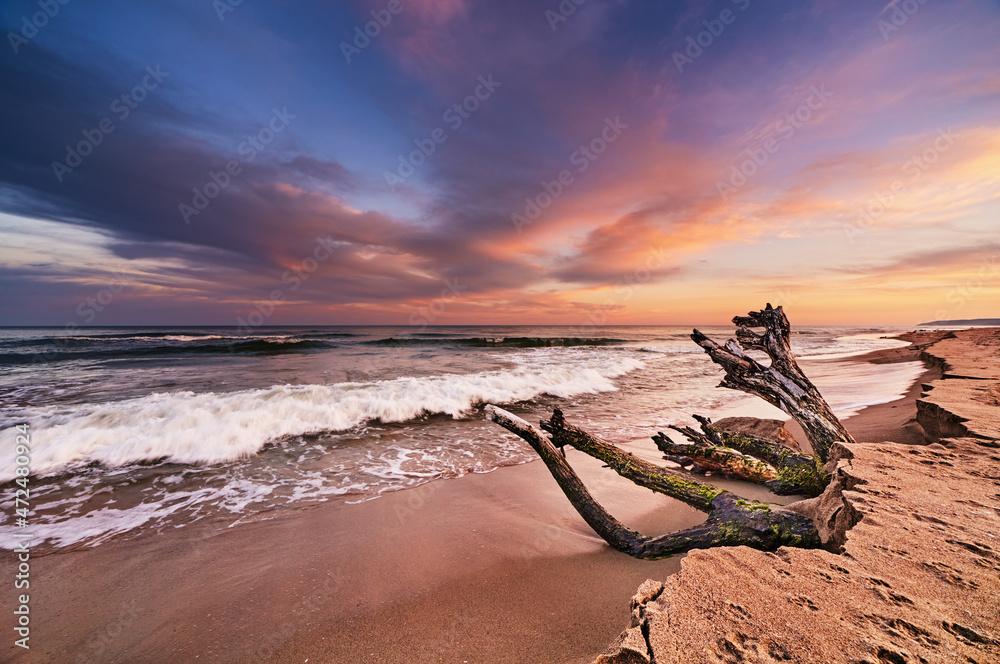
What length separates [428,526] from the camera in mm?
A: 4195

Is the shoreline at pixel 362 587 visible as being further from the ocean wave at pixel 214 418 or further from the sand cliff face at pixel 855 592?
the ocean wave at pixel 214 418

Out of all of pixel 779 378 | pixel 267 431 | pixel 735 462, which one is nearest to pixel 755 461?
pixel 735 462

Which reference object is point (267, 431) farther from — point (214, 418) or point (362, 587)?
point (362, 587)

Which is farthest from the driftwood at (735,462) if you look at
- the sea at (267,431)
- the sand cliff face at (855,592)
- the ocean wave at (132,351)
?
the ocean wave at (132,351)

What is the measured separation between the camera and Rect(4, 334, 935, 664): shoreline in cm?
259

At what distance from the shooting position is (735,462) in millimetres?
4738

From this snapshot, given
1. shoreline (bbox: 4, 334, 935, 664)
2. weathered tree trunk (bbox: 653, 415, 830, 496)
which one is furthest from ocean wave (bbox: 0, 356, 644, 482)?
weathered tree trunk (bbox: 653, 415, 830, 496)

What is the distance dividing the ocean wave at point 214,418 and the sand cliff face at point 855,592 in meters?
7.57

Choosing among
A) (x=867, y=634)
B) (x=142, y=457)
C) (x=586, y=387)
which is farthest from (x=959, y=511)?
(x=586, y=387)

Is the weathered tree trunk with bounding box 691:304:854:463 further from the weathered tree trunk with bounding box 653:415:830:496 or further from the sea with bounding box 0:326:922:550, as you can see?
the sea with bounding box 0:326:922:550

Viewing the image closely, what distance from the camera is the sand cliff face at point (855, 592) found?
1.32 meters

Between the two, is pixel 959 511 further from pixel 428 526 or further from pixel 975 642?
pixel 428 526

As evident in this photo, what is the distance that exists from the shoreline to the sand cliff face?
1.22 metres

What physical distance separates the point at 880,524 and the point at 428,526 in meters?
3.86
